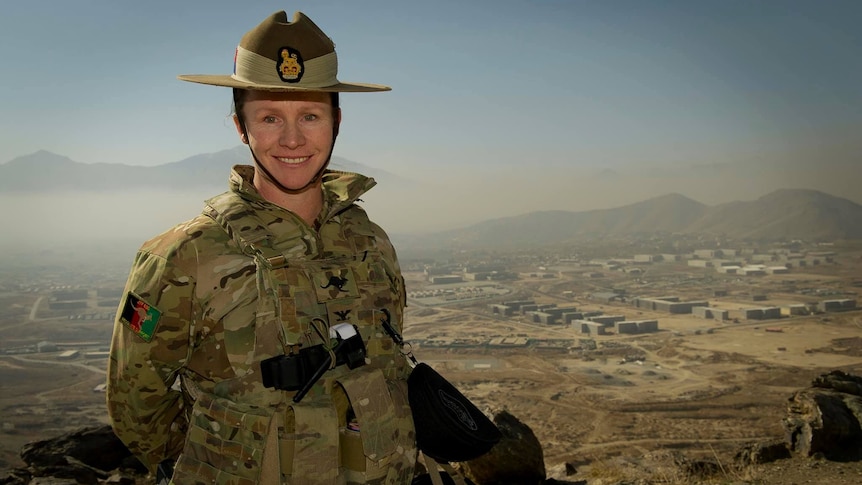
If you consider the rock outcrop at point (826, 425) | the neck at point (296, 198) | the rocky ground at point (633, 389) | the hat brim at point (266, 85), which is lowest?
the rocky ground at point (633, 389)

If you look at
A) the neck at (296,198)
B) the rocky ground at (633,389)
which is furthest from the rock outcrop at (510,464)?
the neck at (296,198)

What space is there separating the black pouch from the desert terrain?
4.74 m

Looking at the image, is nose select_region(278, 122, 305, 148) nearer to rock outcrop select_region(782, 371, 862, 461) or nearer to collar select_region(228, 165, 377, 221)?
collar select_region(228, 165, 377, 221)

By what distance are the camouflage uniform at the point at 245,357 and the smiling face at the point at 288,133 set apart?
5.6 inches

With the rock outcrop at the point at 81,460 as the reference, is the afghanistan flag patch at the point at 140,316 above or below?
above

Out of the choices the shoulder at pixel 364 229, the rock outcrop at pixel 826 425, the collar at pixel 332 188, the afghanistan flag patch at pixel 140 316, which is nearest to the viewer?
the afghanistan flag patch at pixel 140 316

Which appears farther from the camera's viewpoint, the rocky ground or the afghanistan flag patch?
the rocky ground

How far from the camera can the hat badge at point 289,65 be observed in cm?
204

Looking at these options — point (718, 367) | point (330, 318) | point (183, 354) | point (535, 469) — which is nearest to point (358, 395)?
point (330, 318)

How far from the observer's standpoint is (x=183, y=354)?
6.60 ft

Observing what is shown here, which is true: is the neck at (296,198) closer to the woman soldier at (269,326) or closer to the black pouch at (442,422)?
the woman soldier at (269,326)

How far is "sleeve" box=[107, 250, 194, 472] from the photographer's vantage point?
1.91 metres

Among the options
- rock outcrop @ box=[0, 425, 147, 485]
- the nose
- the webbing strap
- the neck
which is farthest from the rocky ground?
the nose

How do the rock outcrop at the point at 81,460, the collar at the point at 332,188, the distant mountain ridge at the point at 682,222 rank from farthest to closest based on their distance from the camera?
the distant mountain ridge at the point at 682,222 < the rock outcrop at the point at 81,460 < the collar at the point at 332,188
